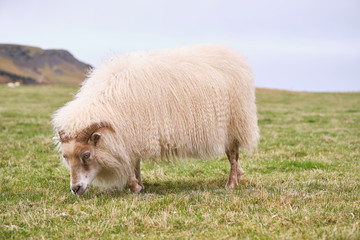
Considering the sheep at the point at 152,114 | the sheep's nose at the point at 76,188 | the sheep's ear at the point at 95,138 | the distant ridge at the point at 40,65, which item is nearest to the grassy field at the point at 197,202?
the sheep's nose at the point at 76,188

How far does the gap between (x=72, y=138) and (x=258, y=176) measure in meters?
3.40

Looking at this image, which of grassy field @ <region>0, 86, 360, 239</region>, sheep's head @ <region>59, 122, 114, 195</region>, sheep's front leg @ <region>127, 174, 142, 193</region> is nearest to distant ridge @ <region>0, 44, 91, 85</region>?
grassy field @ <region>0, 86, 360, 239</region>

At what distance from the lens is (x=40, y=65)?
97.0m

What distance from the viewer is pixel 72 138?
16.6ft

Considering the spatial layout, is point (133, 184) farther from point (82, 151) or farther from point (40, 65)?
point (40, 65)

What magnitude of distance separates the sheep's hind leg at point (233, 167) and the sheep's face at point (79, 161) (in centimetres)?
227

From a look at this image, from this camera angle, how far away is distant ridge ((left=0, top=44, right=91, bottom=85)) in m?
86.9

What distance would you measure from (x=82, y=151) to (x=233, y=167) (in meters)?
2.56

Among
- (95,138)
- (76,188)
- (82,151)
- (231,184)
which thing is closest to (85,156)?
(82,151)

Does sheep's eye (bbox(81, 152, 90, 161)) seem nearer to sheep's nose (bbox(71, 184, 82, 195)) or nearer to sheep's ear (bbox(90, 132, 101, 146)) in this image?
sheep's ear (bbox(90, 132, 101, 146))

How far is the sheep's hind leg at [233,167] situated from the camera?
6.24 m

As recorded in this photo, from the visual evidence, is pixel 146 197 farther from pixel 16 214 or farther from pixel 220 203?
pixel 16 214

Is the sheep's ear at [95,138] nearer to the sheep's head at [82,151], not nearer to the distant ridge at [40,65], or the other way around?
the sheep's head at [82,151]

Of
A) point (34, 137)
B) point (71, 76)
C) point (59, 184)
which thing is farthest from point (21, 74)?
point (59, 184)
